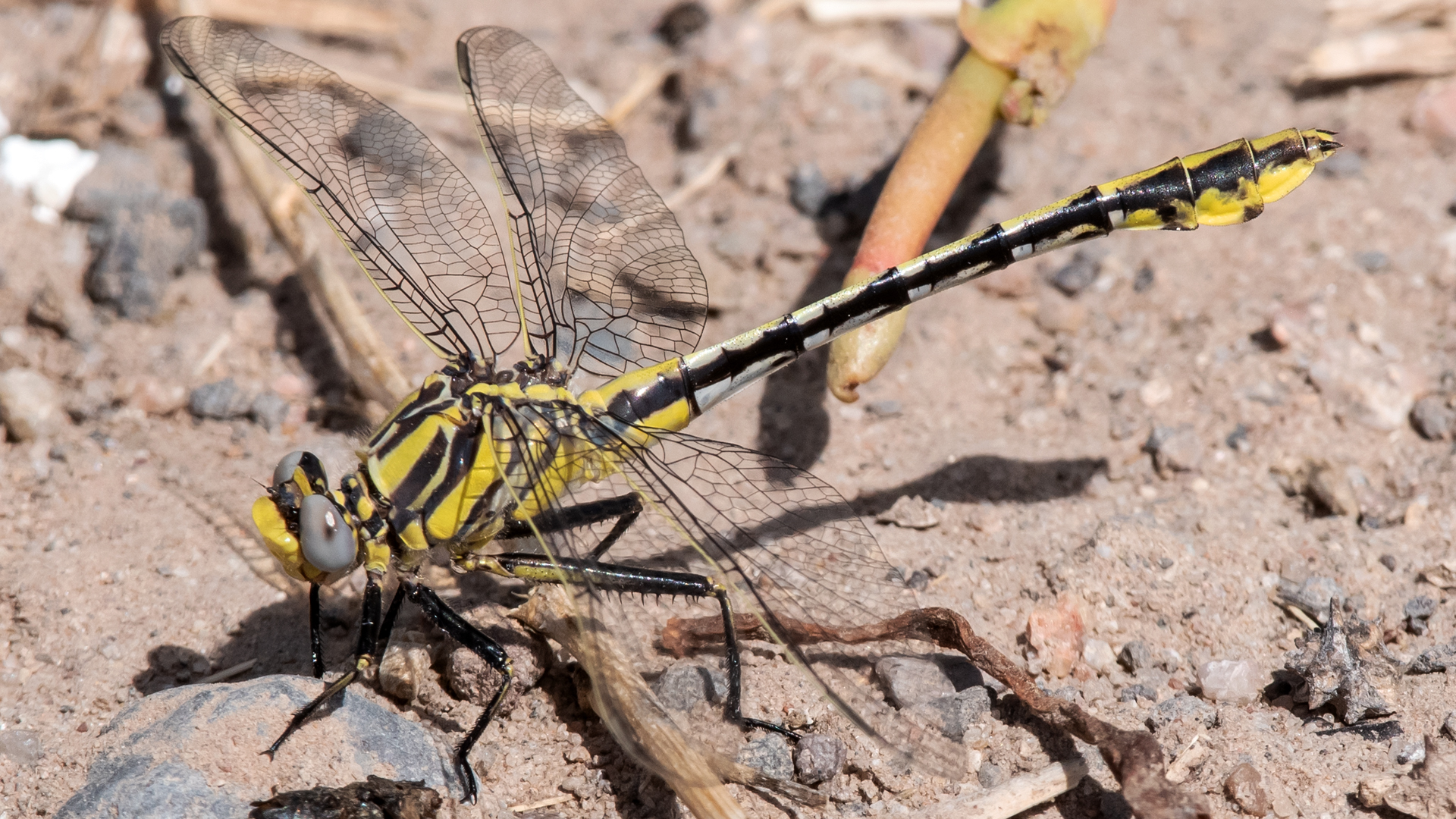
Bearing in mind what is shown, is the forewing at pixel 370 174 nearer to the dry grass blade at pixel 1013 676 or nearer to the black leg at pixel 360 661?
the black leg at pixel 360 661

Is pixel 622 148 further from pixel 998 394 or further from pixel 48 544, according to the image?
pixel 48 544

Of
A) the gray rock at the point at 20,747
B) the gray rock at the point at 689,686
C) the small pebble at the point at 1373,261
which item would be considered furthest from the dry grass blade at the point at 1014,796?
the small pebble at the point at 1373,261

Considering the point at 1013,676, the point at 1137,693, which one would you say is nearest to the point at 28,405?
the point at 1013,676

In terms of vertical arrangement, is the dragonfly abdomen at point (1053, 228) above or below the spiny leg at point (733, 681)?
above

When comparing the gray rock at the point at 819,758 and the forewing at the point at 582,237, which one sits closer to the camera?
the gray rock at the point at 819,758

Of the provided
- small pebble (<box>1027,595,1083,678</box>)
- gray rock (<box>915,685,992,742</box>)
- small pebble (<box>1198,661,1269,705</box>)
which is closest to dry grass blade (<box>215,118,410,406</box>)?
gray rock (<box>915,685,992,742</box>)

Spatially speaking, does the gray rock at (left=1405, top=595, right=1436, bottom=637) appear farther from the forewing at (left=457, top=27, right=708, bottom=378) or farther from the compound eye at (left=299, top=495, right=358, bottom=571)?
the compound eye at (left=299, top=495, right=358, bottom=571)

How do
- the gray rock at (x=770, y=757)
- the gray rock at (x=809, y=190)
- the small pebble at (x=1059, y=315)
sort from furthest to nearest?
the gray rock at (x=809, y=190) < the small pebble at (x=1059, y=315) < the gray rock at (x=770, y=757)

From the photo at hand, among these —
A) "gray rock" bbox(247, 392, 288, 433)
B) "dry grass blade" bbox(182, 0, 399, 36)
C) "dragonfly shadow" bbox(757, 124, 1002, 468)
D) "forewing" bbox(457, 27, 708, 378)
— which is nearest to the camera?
"forewing" bbox(457, 27, 708, 378)
